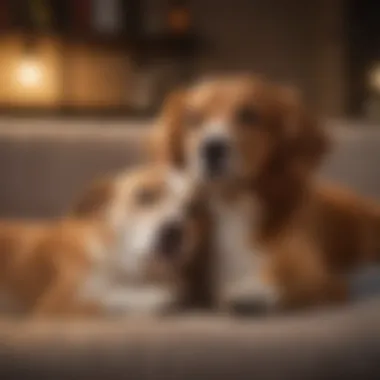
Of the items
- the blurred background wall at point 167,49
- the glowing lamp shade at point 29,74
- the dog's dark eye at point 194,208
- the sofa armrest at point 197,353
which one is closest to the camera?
the sofa armrest at point 197,353

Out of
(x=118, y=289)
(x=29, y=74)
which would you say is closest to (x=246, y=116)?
(x=118, y=289)

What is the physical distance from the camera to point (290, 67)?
128cm

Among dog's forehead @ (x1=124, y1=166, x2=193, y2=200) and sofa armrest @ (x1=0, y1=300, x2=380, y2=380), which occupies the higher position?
dog's forehead @ (x1=124, y1=166, x2=193, y2=200)

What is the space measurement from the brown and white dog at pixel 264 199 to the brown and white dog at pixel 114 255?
0.16 feet

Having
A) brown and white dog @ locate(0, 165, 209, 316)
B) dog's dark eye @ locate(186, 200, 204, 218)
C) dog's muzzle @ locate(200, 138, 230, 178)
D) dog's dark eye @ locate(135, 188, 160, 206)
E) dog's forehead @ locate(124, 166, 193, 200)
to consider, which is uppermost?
dog's muzzle @ locate(200, 138, 230, 178)

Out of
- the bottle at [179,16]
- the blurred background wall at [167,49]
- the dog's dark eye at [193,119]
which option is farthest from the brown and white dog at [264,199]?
the bottle at [179,16]

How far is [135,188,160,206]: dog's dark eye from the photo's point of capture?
1.12 metres

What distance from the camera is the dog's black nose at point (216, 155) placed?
113 cm

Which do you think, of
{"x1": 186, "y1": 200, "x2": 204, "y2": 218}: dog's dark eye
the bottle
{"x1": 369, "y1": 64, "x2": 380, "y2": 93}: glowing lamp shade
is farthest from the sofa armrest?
the bottle

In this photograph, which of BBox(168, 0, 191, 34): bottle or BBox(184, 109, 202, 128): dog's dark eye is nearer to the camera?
BBox(184, 109, 202, 128): dog's dark eye

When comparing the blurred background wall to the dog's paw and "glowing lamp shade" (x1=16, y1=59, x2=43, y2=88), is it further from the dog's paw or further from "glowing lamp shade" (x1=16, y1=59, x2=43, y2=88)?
the dog's paw

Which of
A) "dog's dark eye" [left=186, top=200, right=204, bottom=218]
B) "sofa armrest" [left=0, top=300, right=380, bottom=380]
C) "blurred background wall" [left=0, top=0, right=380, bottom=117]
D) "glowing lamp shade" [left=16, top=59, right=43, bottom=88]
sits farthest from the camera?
"glowing lamp shade" [left=16, top=59, right=43, bottom=88]

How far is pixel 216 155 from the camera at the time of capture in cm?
113

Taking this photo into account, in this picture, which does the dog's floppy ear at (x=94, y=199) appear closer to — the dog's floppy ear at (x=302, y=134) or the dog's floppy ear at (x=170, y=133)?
the dog's floppy ear at (x=170, y=133)
